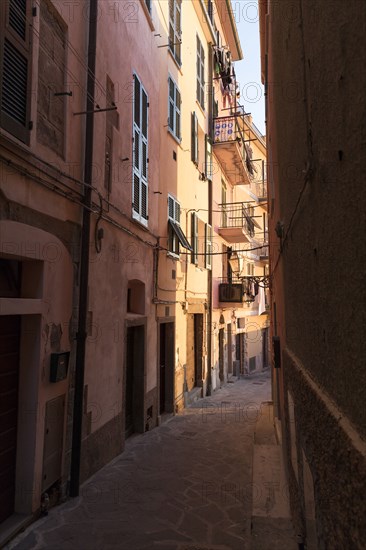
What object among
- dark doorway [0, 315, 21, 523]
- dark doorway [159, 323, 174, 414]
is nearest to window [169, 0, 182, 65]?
dark doorway [159, 323, 174, 414]

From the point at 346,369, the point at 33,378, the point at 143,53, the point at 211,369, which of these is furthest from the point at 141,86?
the point at 211,369

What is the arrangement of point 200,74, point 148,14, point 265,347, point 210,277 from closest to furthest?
point 148,14
point 200,74
point 210,277
point 265,347

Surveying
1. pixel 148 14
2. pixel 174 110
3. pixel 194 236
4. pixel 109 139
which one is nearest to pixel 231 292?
pixel 194 236

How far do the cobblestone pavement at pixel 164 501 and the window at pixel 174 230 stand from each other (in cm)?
501

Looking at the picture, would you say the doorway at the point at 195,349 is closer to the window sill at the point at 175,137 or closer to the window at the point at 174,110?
the window sill at the point at 175,137

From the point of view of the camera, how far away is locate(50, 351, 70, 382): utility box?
5355 mm

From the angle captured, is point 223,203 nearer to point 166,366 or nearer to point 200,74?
point 200,74

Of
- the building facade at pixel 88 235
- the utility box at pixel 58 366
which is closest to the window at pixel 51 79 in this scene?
the building facade at pixel 88 235

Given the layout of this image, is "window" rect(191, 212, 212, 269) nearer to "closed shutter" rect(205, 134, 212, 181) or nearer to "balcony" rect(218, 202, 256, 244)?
"balcony" rect(218, 202, 256, 244)

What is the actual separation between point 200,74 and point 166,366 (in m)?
11.2

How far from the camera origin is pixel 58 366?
5410 mm

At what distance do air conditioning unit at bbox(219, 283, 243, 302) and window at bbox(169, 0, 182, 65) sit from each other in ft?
29.2

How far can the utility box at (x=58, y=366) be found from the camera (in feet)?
17.6

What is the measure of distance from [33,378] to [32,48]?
3.99 metres
